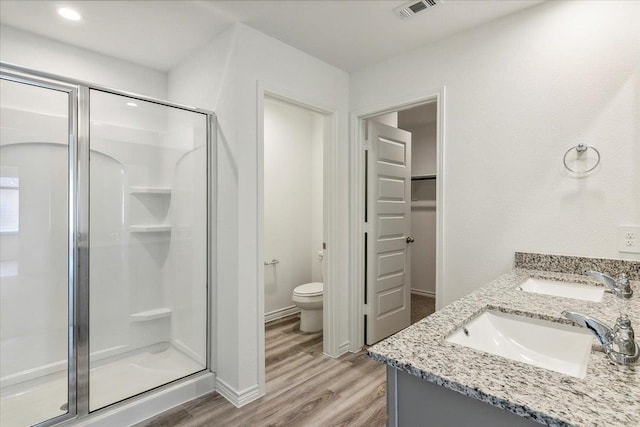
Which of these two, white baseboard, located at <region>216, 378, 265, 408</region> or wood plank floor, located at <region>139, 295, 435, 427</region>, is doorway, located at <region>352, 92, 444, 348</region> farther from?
white baseboard, located at <region>216, 378, 265, 408</region>

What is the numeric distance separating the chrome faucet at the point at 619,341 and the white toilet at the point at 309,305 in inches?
100

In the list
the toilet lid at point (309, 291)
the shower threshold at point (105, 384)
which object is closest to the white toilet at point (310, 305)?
the toilet lid at point (309, 291)

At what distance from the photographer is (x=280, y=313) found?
377 centimetres

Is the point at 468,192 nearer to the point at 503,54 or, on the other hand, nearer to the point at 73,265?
the point at 503,54

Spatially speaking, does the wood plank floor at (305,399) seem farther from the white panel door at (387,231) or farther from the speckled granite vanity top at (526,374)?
the speckled granite vanity top at (526,374)

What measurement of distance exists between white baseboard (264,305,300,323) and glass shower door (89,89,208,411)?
1146mm

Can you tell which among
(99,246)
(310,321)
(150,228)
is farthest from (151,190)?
(310,321)

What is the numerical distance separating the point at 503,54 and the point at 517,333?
172cm

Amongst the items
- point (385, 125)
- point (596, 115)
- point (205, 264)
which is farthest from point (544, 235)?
point (205, 264)

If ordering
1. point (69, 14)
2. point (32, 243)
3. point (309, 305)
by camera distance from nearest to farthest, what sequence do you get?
point (69, 14), point (32, 243), point (309, 305)

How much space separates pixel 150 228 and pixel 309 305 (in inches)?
63.5

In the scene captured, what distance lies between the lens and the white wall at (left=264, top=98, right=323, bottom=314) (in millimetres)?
3691

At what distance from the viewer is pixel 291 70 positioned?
2414 mm

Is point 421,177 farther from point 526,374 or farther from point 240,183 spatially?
point 526,374
